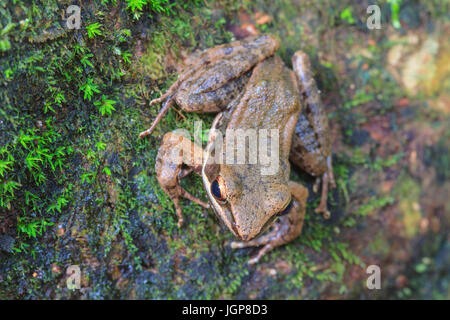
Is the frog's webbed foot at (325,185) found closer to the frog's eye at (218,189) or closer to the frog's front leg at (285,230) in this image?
the frog's front leg at (285,230)

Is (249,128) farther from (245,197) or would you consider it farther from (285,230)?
(285,230)

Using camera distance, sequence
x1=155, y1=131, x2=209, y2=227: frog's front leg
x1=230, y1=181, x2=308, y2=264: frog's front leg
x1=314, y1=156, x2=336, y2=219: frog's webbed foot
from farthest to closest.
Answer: x1=314, y1=156, x2=336, y2=219: frog's webbed foot
x1=230, y1=181, x2=308, y2=264: frog's front leg
x1=155, y1=131, x2=209, y2=227: frog's front leg

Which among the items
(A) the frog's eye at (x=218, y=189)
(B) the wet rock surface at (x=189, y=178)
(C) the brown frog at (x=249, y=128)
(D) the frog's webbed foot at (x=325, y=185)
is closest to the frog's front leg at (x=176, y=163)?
(C) the brown frog at (x=249, y=128)

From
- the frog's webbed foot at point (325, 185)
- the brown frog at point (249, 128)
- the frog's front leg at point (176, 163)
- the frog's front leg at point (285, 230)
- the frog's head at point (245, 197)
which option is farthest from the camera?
the frog's webbed foot at point (325, 185)

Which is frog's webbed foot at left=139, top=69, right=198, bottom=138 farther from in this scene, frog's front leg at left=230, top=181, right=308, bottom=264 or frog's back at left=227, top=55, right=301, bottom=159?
frog's front leg at left=230, top=181, right=308, bottom=264

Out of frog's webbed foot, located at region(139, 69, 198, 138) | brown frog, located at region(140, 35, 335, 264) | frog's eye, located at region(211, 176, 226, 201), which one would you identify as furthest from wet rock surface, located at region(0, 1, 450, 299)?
frog's eye, located at region(211, 176, 226, 201)

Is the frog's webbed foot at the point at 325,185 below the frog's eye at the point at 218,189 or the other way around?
below

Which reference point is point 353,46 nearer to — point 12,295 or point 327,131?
point 327,131
